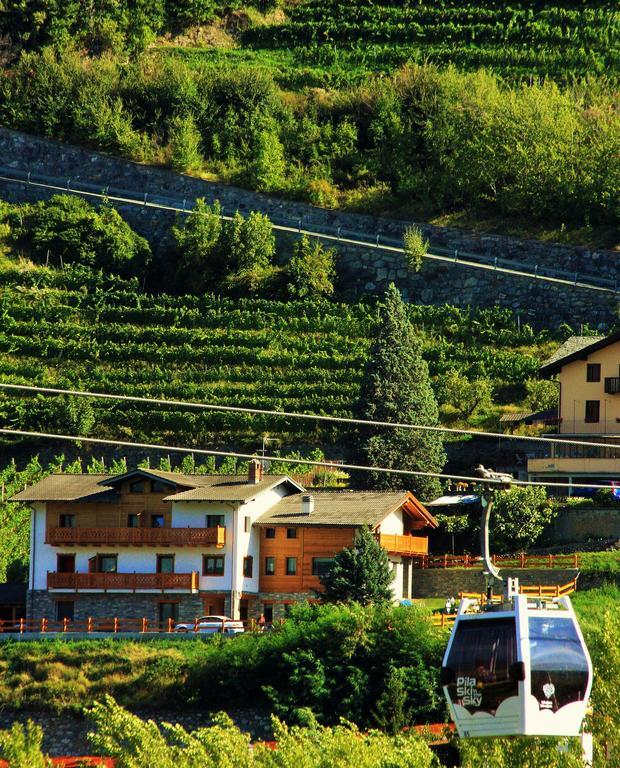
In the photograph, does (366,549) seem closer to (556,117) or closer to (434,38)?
(556,117)

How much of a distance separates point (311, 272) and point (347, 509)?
2680 cm

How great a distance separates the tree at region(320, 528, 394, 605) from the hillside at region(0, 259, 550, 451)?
1845 cm

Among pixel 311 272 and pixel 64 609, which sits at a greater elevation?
pixel 311 272

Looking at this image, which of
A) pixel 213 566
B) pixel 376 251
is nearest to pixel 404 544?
pixel 213 566

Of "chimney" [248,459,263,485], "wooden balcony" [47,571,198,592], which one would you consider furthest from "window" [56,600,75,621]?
"chimney" [248,459,263,485]

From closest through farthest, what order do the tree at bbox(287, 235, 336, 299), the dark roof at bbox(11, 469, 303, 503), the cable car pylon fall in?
the cable car pylon, the dark roof at bbox(11, 469, 303, 503), the tree at bbox(287, 235, 336, 299)

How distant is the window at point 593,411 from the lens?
73.7 meters

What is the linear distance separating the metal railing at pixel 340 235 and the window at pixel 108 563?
3187 cm

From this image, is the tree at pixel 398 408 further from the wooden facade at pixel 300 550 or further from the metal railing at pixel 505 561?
the wooden facade at pixel 300 550

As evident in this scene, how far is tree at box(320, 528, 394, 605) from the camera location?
60094 millimetres

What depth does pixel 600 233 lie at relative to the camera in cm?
9338

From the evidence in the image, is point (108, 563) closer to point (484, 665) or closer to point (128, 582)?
point (128, 582)

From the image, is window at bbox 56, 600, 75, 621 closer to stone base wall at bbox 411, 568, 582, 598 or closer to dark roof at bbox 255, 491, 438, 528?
dark roof at bbox 255, 491, 438, 528

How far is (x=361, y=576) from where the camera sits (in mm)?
60344
